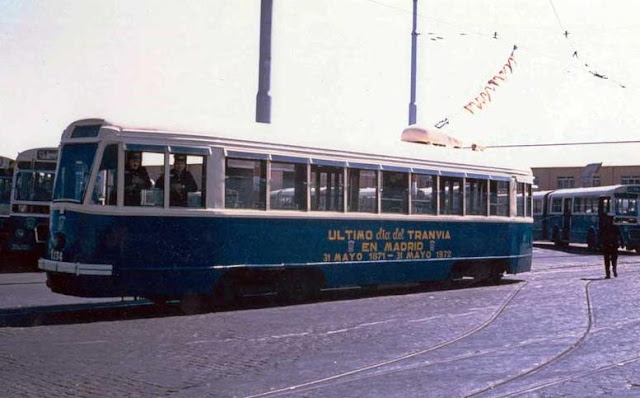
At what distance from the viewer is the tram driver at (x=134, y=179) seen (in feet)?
42.8

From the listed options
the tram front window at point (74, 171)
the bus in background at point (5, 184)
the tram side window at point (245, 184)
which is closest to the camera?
the tram front window at point (74, 171)

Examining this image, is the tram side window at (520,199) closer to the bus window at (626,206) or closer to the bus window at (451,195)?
the bus window at (451,195)

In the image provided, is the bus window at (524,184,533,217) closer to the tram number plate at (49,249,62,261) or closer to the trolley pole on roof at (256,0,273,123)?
the trolley pole on roof at (256,0,273,123)

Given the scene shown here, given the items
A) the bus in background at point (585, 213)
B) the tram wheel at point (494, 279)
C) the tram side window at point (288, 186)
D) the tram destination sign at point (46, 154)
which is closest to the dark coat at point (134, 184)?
the tram side window at point (288, 186)

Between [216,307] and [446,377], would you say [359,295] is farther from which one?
[446,377]

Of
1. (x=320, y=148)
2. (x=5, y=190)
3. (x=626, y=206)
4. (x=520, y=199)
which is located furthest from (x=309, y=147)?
(x=626, y=206)

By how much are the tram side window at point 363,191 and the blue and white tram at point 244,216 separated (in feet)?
0.08

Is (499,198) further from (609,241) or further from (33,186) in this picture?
(33,186)

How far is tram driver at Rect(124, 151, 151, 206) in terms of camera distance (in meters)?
13.0

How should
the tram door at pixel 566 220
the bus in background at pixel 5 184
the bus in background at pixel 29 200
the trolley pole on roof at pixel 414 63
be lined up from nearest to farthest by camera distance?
the bus in background at pixel 29 200, the bus in background at pixel 5 184, the trolley pole on roof at pixel 414 63, the tram door at pixel 566 220

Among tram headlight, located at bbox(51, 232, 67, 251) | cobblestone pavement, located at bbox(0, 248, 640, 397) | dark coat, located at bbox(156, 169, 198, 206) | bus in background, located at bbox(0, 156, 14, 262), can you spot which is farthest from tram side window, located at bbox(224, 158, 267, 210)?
bus in background, located at bbox(0, 156, 14, 262)

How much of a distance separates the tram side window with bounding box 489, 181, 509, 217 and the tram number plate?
399 inches

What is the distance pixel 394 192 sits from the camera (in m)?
17.1

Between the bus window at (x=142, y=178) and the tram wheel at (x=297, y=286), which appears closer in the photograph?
the bus window at (x=142, y=178)
